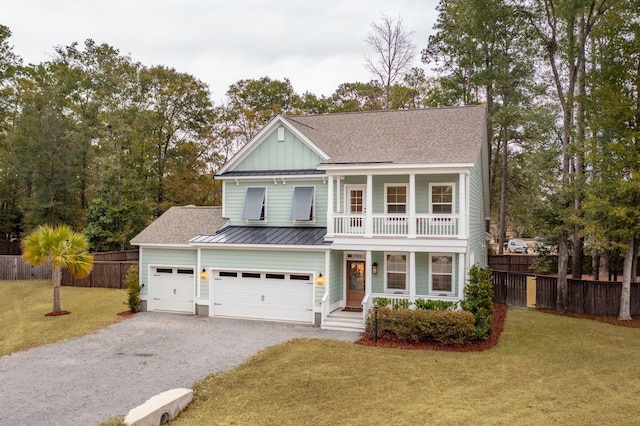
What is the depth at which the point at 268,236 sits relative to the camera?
17.0 metres

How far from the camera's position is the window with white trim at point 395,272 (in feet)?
54.5

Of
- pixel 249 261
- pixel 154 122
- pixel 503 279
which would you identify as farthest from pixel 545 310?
pixel 154 122

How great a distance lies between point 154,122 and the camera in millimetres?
32406

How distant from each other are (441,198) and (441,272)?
9.14 ft

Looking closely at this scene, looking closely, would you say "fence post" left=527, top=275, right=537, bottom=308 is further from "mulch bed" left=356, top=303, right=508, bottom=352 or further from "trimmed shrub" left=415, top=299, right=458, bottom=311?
"trimmed shrub" left=415, top=299, right=458, bottom=311

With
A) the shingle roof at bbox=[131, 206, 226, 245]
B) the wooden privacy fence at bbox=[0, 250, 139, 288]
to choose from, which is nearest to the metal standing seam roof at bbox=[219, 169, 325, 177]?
the shingle roof at bbox=[131, 206, 226, 245]

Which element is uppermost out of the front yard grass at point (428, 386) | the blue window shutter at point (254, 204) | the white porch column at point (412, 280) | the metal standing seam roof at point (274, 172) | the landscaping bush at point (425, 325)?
the metal standing seam roof at point (274, 172)

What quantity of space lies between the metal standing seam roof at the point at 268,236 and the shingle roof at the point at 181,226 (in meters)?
0.74

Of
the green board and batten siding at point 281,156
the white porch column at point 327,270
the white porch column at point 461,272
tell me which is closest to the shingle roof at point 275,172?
the green board and batten siding at point 281,156

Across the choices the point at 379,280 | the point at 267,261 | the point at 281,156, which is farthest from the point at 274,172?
the point at 379,280

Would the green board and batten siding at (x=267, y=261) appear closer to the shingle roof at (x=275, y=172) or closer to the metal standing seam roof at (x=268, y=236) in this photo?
the metal standing seam roof at (x=268, y=236)

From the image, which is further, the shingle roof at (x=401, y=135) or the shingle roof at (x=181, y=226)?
the shingle roof at (x=181, y=226)

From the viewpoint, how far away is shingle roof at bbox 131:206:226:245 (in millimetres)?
17938

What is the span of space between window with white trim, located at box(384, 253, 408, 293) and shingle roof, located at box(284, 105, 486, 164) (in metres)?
3.78
